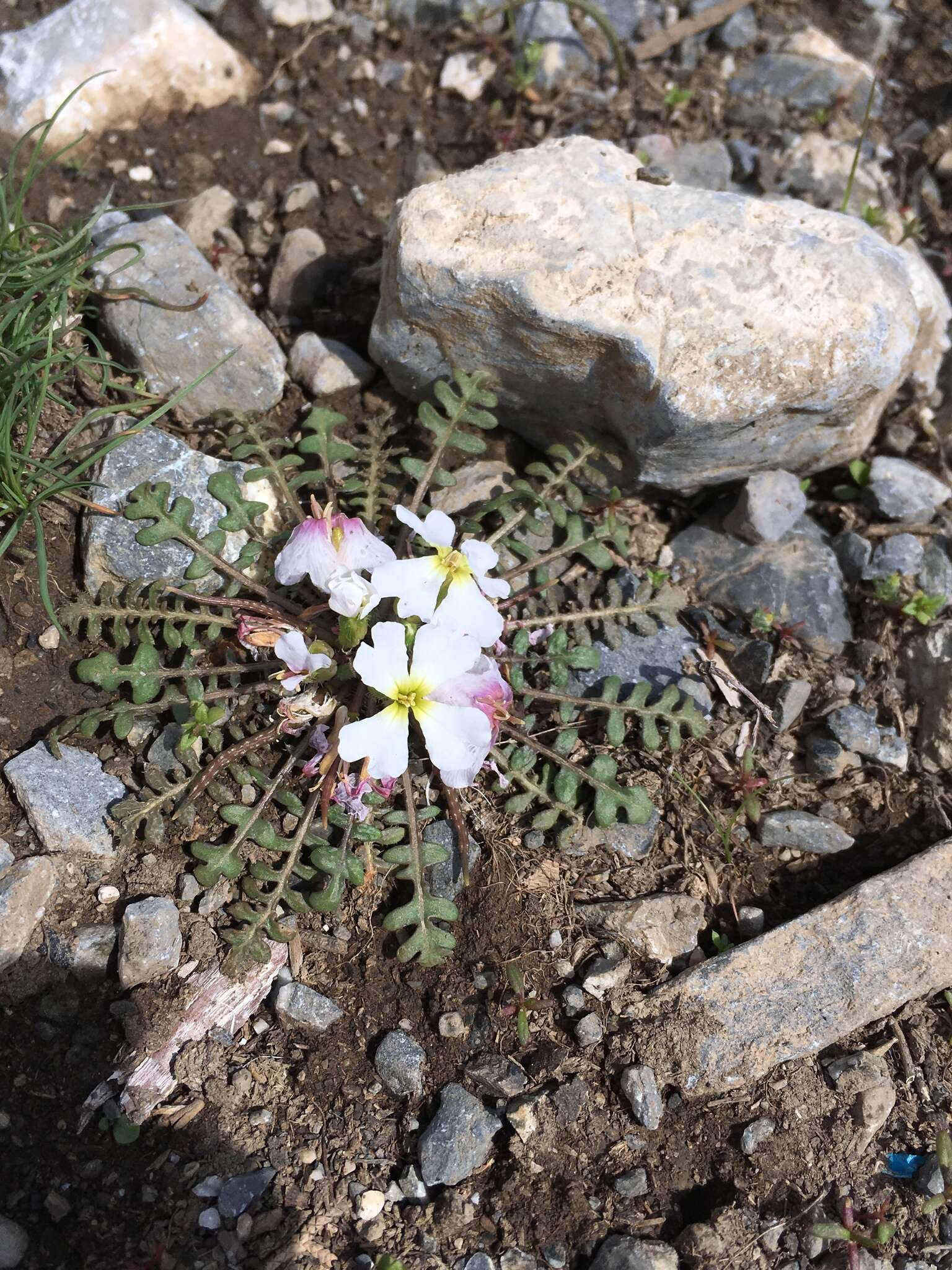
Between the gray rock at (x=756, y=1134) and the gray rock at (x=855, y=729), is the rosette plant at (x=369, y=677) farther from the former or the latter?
the gray rock at (x=756, y=1134)

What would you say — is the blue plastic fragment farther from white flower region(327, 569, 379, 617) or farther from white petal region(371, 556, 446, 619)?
white flower region(327, 569, 379, 617)

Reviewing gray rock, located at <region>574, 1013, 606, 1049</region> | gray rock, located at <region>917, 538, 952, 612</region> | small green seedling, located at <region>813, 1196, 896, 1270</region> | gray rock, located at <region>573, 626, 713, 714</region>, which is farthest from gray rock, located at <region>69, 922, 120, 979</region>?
gray rock, located at <region>917, 538, 952, 612</region>

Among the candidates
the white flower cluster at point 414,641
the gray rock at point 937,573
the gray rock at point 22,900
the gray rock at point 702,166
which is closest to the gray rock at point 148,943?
the gray rock at point 22,900

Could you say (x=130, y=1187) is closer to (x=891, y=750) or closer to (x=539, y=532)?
(x=539, y=532)

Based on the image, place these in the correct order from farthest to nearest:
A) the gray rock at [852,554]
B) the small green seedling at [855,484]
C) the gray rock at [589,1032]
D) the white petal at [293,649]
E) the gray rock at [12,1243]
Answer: the small green seedling at [855,484] < the gray rock at [852,554] < the white petal at [293,649] < the gray rock at [589,1032] < the gray rock at [12,1243]

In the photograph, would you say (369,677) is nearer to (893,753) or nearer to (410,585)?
(410,585)

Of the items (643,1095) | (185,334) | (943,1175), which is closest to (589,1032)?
(643,1095)

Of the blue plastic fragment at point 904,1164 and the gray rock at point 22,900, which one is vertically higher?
the gray rock at point 22,900
